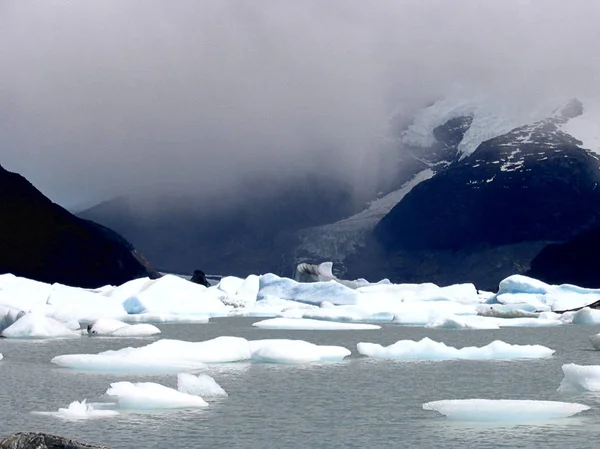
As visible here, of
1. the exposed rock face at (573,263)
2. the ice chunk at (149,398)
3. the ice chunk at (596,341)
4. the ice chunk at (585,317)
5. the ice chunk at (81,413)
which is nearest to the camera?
the ice chunk at (81,413)

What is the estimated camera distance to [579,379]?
1906 cm

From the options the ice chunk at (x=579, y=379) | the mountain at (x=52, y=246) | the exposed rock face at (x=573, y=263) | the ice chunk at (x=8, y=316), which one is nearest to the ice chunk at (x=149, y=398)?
the ice chunk at (x=579, y=379)

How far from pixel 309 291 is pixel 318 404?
5107 centimetres

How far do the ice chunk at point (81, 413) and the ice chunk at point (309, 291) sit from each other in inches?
1953

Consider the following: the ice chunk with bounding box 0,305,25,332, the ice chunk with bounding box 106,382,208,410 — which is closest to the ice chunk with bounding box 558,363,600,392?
the ice chunk with bounding box 106,382,208,410

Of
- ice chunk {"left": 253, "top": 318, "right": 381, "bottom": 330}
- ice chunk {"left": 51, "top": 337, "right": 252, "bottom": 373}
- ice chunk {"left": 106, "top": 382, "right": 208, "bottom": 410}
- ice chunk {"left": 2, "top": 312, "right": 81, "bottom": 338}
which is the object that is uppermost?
A: ice chunk {"left": 253, "top": 318, "right": 381, "bottom": 330}

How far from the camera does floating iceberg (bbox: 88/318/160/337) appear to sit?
119 ft

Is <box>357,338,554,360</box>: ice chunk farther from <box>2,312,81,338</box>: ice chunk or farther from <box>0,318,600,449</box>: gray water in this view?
<box>2,312,81,338</box>: ice chunk

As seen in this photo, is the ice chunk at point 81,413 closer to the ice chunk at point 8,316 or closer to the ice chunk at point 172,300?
the ice chunk at point 8,316

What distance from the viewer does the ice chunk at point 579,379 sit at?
62.4 feet

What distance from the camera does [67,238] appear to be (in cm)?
14650

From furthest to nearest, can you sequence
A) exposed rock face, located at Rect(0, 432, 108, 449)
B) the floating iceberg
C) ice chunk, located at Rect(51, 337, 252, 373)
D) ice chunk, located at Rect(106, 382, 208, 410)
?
the floating iceberg
ice chunk, located at Rect(51, 337, 252, 373)
ice chunk, located at Rect(106, 382, 208, 410)
exposed rock face, located at Rect(0, 432, 108, 449)

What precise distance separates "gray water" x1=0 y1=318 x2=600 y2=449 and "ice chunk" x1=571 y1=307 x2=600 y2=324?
17526 millimetres

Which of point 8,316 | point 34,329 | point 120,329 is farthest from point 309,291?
point 34,329
